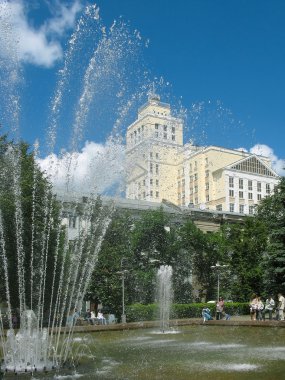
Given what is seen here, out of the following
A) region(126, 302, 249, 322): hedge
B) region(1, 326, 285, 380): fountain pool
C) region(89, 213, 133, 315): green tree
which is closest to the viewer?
region(1, 326, 285, 380): fountain pool

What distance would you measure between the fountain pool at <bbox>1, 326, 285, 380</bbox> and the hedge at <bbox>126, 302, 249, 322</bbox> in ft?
60.2

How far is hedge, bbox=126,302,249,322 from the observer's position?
118 feet

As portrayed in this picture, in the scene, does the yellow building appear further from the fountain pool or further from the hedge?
the fountain pool

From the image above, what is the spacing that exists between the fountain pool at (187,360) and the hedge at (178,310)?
722 inches

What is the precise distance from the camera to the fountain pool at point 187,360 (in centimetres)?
980

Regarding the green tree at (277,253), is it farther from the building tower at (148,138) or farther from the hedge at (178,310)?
the hedge at (178,310)

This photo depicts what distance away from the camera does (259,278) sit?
44.5m

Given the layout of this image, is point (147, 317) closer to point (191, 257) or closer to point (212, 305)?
point (212, 305)

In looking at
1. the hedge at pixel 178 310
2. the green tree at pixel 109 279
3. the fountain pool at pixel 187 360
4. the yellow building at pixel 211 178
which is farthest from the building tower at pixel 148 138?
the green tree at pixel 109 279

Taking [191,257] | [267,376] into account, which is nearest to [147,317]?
[191,257]

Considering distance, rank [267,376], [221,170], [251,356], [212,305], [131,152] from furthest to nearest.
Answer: [221,170] < [212,305] < [131,152] < [251,356] < [267,376]

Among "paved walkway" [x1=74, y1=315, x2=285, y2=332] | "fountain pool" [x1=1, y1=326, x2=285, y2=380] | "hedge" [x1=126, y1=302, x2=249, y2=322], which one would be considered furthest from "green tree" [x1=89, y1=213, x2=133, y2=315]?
"fountain pool" [x1=1, y1=326, x2=285, y2=380]

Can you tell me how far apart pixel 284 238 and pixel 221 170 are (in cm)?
6203

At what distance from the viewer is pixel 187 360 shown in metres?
12.0
